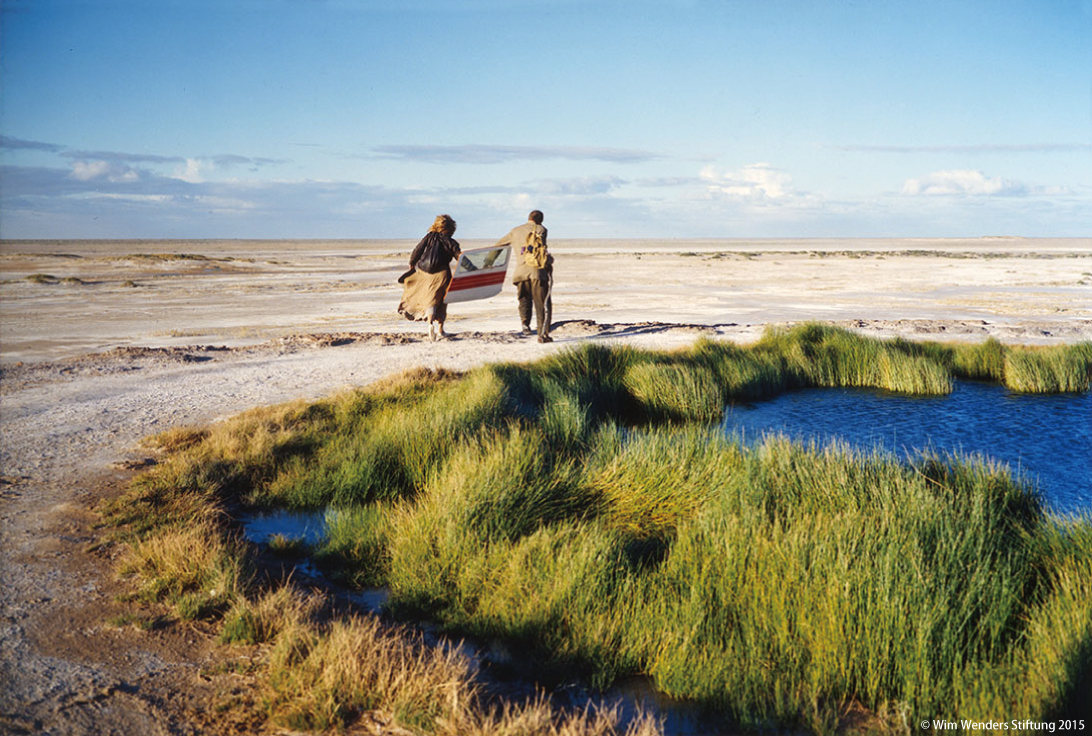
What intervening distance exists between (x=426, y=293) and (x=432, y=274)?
494 mm

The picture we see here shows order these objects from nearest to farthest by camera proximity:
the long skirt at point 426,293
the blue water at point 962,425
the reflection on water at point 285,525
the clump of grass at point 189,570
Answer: the clump of grass at point 189,570, the reflection on water at point 285,525, the blue water at point 962,425, the long skirt at point 426,293

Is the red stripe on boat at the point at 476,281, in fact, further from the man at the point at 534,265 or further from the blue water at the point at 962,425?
the blue water at the point at 962,425

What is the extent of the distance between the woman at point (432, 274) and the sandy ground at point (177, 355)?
0.66m

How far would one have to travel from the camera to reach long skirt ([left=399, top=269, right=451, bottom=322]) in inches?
533

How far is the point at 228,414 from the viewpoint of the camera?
29.3 ft

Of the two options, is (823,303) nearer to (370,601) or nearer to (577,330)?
(577,330)

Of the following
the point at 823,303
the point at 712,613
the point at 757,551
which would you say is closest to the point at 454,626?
the point at 712,613

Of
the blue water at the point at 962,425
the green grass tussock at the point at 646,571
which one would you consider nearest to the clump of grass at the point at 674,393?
the blue water at the point at 962,425

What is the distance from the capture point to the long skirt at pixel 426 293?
1354cm

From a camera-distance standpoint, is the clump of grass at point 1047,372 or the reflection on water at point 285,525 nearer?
the reflection on water at point 285,525

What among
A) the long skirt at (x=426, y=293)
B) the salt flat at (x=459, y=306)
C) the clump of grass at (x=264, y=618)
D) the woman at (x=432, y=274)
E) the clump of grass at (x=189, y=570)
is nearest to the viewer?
the clump of grass at (x=264, y=618)

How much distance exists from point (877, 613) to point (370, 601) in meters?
2.88

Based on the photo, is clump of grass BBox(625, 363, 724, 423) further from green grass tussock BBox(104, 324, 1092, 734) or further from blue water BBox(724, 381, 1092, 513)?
green grass tussock BBox(104, 324, 1092, 734)

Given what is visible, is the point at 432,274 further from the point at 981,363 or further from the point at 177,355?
the point at 981,363
